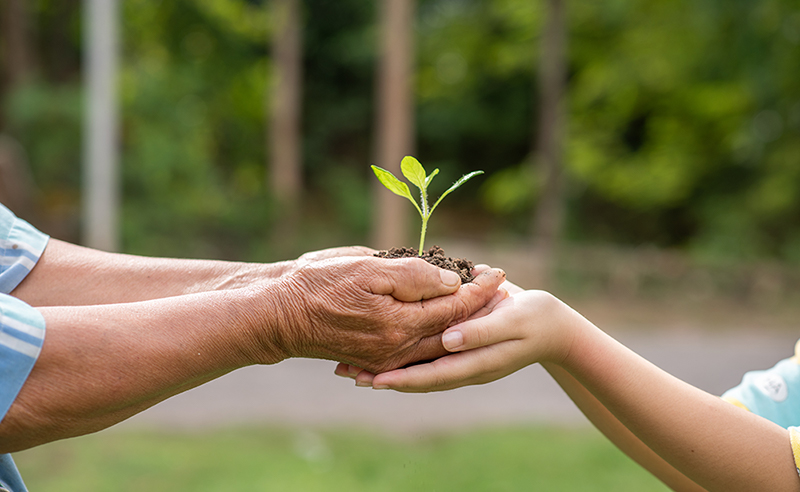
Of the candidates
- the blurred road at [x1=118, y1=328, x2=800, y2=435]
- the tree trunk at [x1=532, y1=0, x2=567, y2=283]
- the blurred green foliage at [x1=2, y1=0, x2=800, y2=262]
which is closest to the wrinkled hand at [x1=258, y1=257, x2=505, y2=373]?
the blurred road at [x1=118, y1=328, x2=800, y2=435]

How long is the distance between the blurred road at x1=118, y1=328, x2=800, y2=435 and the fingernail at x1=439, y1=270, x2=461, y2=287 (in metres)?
3.86

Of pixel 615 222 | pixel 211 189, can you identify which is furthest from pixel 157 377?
pixel 615 222

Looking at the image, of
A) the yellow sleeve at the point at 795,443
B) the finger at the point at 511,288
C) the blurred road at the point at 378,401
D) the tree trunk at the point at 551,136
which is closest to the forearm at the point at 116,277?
the finger at the point at 511,288

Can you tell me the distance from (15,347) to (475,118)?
1871 cm

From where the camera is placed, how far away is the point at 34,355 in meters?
A: 1.31

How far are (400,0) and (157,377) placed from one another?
339 inches

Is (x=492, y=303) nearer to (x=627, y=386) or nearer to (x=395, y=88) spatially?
(x=627, y=386)

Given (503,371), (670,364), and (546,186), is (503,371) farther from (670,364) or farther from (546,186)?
(546,186)

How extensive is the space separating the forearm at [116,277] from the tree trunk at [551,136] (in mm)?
8949

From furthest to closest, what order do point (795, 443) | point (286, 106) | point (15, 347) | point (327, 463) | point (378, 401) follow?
point (286, 106) → point (378, 401) → point (327, 463) → point (795, 443) → point (15, 347)

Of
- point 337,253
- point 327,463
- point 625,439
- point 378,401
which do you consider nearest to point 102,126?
point 378,401

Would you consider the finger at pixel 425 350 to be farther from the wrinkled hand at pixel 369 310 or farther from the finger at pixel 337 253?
the finger at pixel 337 253

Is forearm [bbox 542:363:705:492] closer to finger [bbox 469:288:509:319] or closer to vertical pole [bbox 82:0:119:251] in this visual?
finger [bbox 469:288:509:319]

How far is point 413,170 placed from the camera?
2.05 meters
